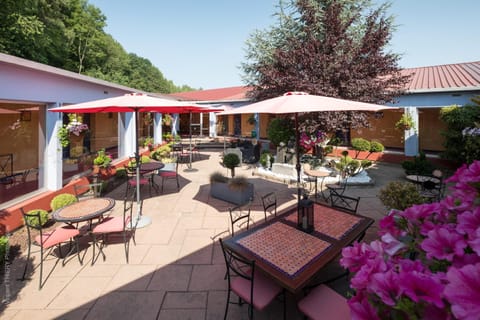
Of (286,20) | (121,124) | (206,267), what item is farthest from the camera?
(286,20)

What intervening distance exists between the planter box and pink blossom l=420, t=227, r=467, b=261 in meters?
5.62

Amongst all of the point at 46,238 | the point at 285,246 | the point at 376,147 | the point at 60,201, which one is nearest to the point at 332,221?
the point at 285,246

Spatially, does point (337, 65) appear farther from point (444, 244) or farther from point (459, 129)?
point (444, 244)

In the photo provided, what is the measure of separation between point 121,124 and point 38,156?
4866 millimetres

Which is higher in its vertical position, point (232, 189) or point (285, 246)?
point (232, 189)

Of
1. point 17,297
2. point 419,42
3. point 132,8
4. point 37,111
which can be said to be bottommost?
point 17,297

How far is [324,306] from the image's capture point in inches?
95.7

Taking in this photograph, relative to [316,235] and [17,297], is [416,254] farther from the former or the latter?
[17,297]

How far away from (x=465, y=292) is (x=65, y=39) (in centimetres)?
2925

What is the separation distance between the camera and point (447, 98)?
34.0 feet

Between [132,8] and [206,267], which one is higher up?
[132,8]

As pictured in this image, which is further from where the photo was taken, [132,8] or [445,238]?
[132,8]

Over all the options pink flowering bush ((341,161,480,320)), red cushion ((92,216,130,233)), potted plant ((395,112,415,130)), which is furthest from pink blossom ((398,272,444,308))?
potted plant ((395,112,415,130))

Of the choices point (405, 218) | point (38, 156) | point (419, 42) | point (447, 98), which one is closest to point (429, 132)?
point (447, 98)
